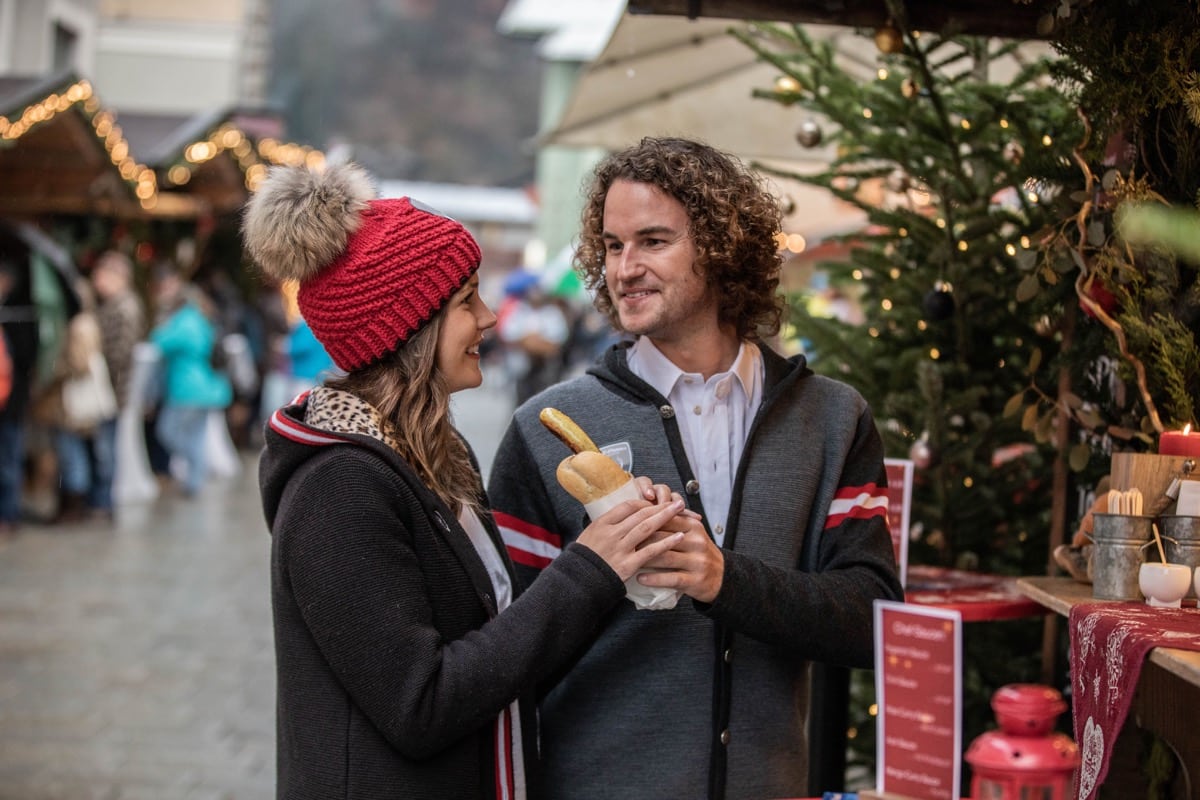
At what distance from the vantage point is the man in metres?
2.94

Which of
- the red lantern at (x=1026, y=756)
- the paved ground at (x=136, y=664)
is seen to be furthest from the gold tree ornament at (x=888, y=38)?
the paved ground at (x=136, y=664)

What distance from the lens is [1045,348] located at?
4.22 m

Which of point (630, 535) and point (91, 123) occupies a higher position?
point (91, 123)

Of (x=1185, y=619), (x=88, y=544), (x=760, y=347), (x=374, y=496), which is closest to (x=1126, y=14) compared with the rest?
(x=760, y=347)

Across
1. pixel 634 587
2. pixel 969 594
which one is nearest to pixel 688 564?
pixel 634 587

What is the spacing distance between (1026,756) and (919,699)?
184 millimetres

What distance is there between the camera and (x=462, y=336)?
2746 millimetres

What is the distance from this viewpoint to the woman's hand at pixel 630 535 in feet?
8.43

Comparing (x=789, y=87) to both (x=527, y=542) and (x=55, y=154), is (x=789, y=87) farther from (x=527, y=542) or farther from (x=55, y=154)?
(x=55, y=154)

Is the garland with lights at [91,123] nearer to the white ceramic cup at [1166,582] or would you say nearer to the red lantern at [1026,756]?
the white ceramic cup at [1166,582]

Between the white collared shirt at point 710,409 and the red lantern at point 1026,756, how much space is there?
856mm

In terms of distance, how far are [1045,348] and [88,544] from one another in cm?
890

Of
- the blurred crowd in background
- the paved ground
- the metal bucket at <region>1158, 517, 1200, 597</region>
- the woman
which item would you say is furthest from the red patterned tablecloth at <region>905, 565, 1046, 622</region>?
the blurred crowd in background

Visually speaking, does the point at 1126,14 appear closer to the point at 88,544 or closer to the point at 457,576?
the point at 457,576
